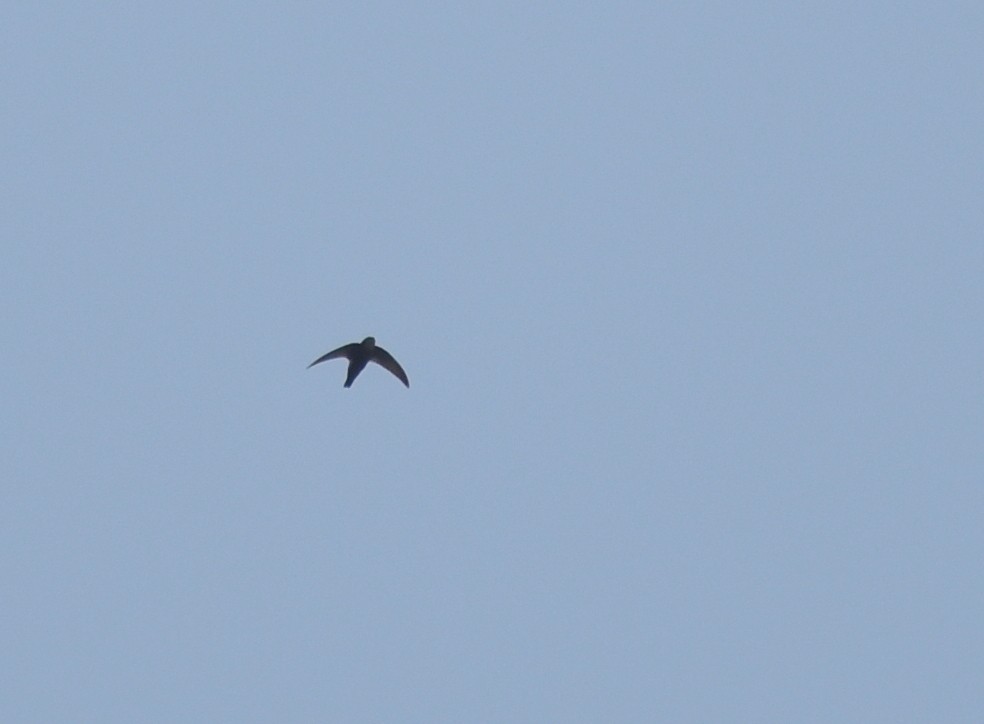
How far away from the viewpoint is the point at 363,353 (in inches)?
1093
